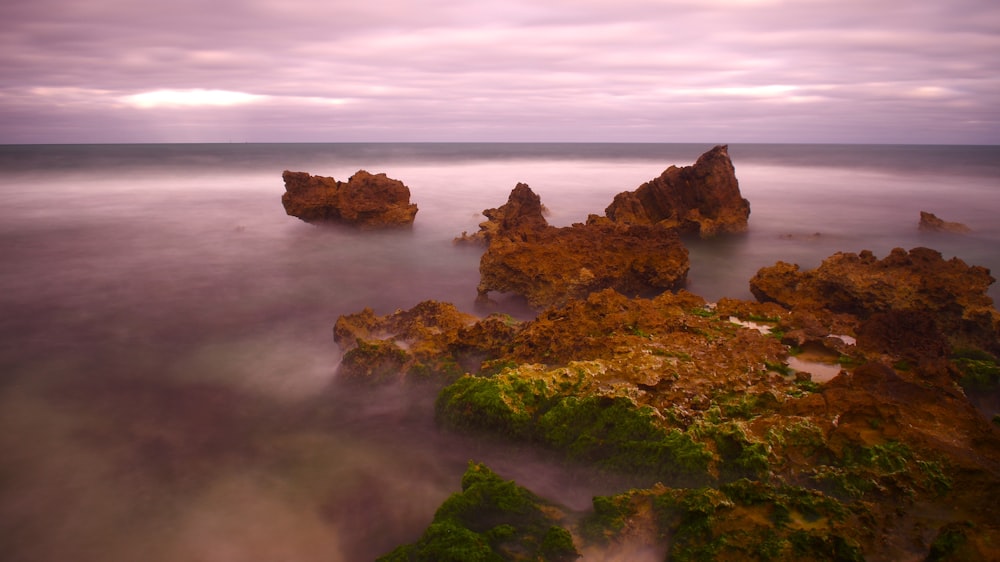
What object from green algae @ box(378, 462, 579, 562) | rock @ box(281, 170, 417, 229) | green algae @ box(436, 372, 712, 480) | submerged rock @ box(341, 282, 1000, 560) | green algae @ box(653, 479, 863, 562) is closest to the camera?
green algae @ box(653, 479, 863, 562)

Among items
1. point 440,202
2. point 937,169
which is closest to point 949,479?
point 440,202

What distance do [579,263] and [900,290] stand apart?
210 inches

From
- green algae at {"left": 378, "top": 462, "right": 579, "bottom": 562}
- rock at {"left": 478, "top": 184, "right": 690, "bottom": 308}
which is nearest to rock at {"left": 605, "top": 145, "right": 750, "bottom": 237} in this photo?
rock at {"left": 478, "top": 184, "right": 690, "bottom": 308}

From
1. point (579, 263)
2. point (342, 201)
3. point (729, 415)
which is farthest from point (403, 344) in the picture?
point (342, 201)

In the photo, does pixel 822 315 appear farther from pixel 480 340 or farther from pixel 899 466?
pixel 480 340

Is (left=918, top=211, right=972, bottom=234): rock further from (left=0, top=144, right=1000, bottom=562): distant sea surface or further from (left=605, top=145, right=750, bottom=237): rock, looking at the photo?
(left=605, top=145, right=750, bottom=237): rock

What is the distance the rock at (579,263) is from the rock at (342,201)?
844cm

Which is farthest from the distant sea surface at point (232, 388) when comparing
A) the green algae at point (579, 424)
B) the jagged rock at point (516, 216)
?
the jagged rock at point (516, 216)

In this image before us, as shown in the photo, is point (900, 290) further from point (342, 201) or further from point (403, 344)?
point (342, 201)

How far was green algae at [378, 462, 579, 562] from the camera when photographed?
445 cm

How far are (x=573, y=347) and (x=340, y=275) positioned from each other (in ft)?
29.3

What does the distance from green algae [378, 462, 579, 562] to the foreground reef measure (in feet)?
0.06

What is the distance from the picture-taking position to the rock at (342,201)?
63.7 ft

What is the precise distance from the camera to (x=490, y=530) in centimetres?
467
